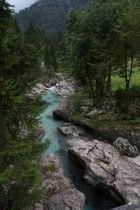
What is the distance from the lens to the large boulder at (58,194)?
6.32 m

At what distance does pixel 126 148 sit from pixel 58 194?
5.81m

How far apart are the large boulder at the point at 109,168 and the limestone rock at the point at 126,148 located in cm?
36

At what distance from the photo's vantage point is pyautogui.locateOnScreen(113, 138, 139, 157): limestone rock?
33.0 feet

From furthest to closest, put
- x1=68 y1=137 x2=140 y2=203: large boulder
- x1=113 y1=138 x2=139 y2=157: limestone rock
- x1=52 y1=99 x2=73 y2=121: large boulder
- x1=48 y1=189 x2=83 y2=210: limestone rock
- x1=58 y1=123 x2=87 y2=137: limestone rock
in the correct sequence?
1. x1=52 y1=99 x2=73 y2=121: large boulder
2. x1=58 y1=123 x2=87 y2=137: limestone rock
3. x1=113 y1=138 x2=139 y2=157: limestone rock
4. x1=68 y1=137 x2=140 y2=203: large boulder
5. x1=48 y1=189 x2=83 y2=210: limestone rock

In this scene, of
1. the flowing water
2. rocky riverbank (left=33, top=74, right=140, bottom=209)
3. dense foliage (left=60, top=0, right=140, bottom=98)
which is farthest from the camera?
dense foliage (left=60, top=0, right=140, bottom=98)

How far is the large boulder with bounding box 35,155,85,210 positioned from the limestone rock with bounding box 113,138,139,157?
4600 mm

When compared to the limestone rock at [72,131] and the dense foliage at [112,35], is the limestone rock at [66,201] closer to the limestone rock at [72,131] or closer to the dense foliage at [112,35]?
the limestone rock at [72,131]

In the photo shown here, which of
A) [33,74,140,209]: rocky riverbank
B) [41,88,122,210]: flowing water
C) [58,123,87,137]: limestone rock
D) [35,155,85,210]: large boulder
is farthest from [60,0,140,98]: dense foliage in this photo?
[35,155,85,210]: large boulder

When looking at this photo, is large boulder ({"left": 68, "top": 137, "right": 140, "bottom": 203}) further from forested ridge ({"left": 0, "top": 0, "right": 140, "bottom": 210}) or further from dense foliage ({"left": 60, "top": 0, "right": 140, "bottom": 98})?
dense foliage ({"left": 60, "top": 0, "right": 140, "bottom": 98})

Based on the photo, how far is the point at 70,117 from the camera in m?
16.2

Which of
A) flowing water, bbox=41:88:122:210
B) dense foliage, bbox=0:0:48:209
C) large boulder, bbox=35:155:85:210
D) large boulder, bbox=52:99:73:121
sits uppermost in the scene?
dense foliage, bbox=0:0:48:209

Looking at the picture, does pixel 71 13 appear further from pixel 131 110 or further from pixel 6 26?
pixel 6 26

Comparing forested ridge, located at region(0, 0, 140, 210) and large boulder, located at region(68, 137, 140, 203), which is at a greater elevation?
forested ridge, located at region(0, 0, 140, 210)

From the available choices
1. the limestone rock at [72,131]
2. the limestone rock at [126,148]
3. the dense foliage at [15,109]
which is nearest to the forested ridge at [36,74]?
the dense foliage at [15,109]
